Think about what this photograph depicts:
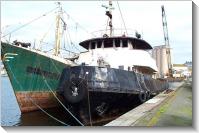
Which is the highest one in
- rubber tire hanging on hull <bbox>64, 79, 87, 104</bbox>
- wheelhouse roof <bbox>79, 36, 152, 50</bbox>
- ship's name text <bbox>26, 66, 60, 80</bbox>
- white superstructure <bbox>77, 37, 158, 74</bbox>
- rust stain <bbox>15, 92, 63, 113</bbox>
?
wheelhouse roof <bbox>79, 36, 152, 50</bbox>

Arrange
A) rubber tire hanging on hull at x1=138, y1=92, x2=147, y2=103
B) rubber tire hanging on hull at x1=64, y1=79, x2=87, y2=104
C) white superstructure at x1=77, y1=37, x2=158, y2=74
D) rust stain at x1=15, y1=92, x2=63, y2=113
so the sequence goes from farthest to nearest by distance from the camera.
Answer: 1. rust stain at x1=15, y1=92, x2=63, y2=113
2. white superstructure at x1=77, y1=37, x2=158, y2=74
3. rubber tire hanging on hull at x1=138, y1=92, x2=147, y2=103
4. rubber tire hanging on hull at x1=64, y1=79, x2=87, y2=104

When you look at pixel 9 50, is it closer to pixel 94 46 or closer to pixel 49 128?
pixel 94 46

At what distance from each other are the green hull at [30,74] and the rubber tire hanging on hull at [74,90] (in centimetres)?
216

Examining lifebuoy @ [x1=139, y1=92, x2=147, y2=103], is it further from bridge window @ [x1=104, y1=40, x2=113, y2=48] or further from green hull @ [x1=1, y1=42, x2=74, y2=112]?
green hull @ [x1=1, y1=42, x2=74, y2=112]

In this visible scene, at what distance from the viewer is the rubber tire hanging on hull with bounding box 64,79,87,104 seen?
33.6 feet

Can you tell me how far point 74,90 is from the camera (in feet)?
34.2

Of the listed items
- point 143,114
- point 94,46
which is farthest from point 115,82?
point 94,46

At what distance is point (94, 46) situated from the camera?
13992mm

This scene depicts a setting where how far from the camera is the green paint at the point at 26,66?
12648mm

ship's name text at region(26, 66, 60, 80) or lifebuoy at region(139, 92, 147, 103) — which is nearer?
lifebuoy at region(139, 92, 147, 103)

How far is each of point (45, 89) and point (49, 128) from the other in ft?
24.4

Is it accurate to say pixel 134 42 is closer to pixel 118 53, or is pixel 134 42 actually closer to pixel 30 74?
pixel 118 53

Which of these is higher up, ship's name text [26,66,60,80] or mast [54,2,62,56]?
mast [54,2,62,56]

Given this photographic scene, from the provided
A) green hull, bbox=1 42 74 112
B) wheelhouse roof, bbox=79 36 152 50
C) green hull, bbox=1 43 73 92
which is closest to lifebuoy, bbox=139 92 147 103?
wheelhouse roof, bbox=79 36 152 50
